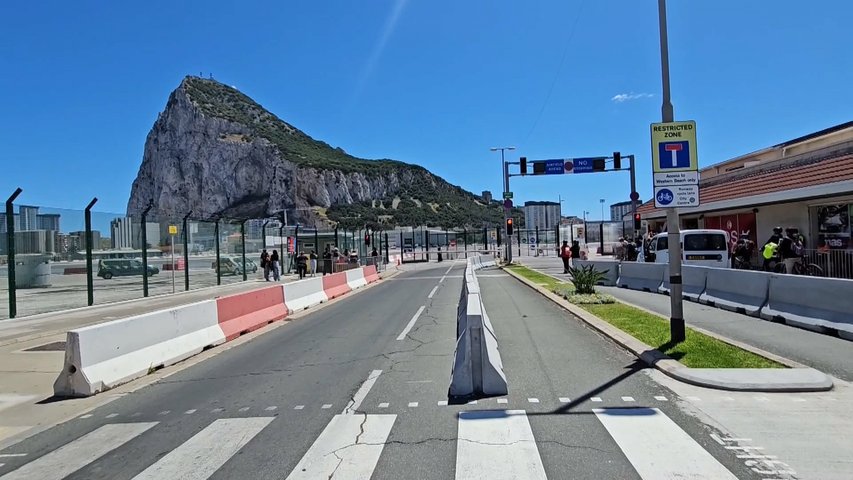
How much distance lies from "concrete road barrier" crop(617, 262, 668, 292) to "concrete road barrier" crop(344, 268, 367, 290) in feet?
35.2

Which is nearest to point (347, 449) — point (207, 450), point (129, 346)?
point (207, 450)

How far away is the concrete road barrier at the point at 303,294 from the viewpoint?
16672 millimetres

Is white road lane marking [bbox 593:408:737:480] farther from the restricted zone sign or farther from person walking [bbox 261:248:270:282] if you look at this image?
person walking [bbox 261:248:270:282]

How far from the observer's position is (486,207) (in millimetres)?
179375

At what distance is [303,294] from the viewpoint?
59.2 feet

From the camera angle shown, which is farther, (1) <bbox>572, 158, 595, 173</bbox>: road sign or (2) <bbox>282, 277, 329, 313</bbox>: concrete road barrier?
(1) <bbox>572, 158, 595, 173</bbox>: road sign

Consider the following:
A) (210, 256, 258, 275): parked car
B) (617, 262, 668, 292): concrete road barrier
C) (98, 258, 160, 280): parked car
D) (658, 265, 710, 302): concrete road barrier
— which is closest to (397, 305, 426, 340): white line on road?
(658, 265, 710, 302): concrete road barrier

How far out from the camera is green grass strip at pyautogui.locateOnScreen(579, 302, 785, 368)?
7969 mm

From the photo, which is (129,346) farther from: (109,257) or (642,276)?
(642,276)

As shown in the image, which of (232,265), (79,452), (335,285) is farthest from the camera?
(232,265)

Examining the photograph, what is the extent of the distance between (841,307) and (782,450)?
6.44 meters

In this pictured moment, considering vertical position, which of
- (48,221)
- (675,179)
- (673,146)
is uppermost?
(673,146)

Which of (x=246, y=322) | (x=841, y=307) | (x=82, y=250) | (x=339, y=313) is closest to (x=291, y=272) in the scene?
(x=82, y=250)

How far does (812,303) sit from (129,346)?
37.3 feet
